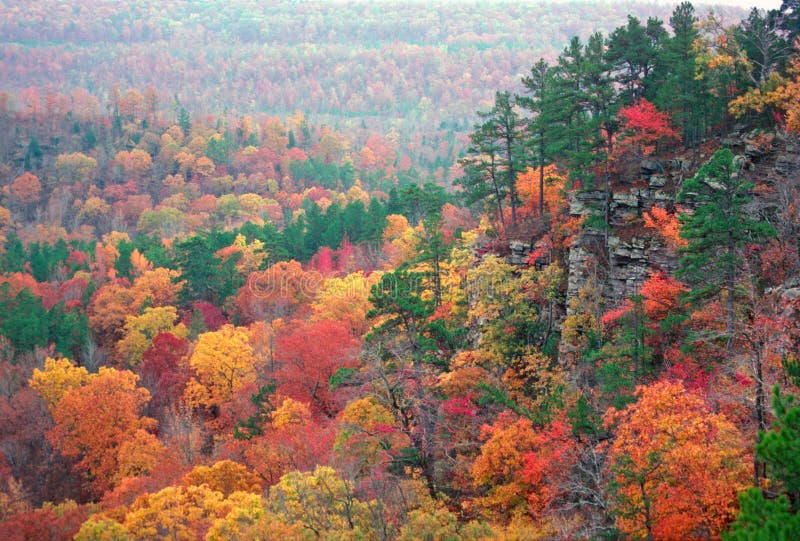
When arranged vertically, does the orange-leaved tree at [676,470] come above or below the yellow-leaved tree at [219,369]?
above

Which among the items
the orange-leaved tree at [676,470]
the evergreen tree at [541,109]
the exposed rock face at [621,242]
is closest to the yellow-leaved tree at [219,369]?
the evergreen tree at [541,109]

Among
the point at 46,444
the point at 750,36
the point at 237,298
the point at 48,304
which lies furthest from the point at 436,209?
the point at 48,304

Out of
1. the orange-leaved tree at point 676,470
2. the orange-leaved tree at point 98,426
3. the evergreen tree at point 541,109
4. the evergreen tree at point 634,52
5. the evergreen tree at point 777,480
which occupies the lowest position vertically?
the orange-leaved tree at point 98,426

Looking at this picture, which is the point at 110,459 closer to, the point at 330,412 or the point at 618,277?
the point at 330,412

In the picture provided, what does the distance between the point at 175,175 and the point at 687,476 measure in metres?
140

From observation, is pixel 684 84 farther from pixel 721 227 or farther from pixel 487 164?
pixel 721 227

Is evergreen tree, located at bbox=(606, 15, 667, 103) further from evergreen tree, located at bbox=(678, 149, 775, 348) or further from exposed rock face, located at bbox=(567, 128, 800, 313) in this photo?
evergreen tree, located at bbox=(678, 149, 775, 348)

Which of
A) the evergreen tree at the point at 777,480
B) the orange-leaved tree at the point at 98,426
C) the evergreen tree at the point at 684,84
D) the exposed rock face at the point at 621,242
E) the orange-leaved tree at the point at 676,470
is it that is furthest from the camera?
the orange-leaved tree at the point at 98,426

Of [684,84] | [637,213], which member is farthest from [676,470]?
[684,84]

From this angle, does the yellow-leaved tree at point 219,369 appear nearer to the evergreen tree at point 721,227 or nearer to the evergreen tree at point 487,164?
the evergreen tree at point 487,164

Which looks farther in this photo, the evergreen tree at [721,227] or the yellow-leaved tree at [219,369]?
the yellow-leaved tree at [219,369]

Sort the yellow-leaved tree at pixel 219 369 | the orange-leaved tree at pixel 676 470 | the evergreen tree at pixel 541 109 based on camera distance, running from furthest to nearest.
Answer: the yellow-leaved tree at pixel 219 369, the evergreen tree at pixel 541 109, the orange-leaved tree at pixel 676 470

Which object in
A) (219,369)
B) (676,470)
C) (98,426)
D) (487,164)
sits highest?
(487,164)

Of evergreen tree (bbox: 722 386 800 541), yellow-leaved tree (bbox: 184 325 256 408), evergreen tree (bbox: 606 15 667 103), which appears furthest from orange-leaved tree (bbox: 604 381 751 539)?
yellow-leaved tree (bbox: 184 325 256 408)
